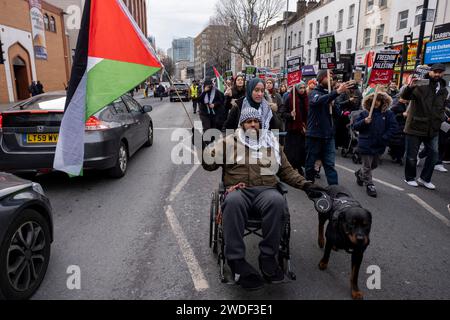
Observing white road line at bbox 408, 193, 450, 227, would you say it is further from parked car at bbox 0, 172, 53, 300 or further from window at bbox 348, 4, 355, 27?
window at bbox 348, 4, 355, 27

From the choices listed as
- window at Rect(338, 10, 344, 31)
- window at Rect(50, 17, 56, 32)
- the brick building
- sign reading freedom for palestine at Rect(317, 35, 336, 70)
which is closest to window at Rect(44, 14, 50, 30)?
the brick building

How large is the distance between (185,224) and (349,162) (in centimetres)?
518

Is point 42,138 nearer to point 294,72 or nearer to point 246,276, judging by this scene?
point 246,276

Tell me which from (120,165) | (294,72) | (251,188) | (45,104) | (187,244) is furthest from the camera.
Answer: (294,72)

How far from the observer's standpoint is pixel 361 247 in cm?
276

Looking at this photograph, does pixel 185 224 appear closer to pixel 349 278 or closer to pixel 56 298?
pixel 56 298

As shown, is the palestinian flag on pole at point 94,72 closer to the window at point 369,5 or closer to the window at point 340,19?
the window at point 369,5

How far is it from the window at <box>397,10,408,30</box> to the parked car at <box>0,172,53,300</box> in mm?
23376

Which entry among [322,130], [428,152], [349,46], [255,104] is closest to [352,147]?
[428,152]

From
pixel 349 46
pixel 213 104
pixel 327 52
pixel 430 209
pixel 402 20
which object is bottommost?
pixel 430 209

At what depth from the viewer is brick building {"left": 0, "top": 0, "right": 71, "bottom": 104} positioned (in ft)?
80.7

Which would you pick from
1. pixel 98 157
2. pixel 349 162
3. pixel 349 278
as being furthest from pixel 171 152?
pixel 349 278

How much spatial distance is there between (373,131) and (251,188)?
11.1 ft

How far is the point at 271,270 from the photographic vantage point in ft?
9.23
